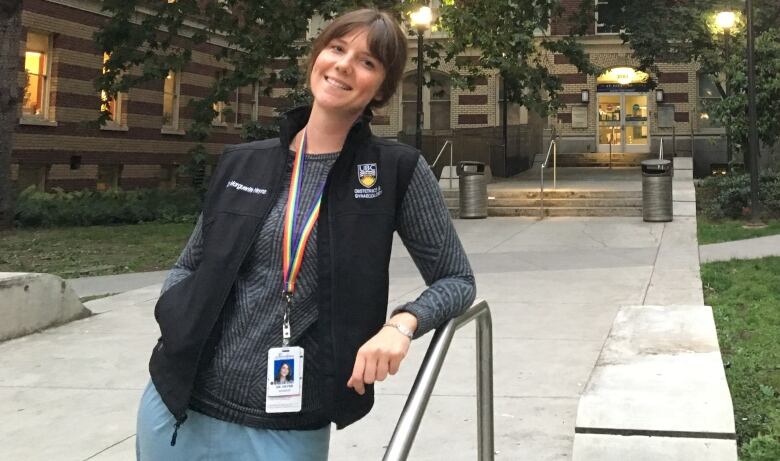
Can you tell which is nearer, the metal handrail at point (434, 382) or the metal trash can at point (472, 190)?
the metal handrail at point (434, 382)

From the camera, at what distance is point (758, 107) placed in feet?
56.9

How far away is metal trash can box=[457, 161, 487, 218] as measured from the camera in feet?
58.0

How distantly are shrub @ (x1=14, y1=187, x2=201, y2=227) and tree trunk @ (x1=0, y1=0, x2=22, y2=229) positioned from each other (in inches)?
40.2

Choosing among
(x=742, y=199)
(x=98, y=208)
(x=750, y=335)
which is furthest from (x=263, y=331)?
(x=98, y=208)

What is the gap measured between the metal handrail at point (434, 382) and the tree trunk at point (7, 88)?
50.6ft

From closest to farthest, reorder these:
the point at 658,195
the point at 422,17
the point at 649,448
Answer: the point at 649,448 → the point at 658,195 → the point at 422,17

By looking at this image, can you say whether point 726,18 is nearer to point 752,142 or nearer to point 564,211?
point 752,142

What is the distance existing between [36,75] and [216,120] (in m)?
8.19

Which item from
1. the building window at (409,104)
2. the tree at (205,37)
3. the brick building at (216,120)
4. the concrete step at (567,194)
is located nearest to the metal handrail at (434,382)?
the brick building at (216,120)

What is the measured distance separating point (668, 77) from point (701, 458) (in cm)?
3192

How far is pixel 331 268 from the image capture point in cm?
174

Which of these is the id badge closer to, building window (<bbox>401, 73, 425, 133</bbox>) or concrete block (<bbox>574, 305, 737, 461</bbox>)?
concrete block (<bbox>574, 305, 737, 461</bbox>)

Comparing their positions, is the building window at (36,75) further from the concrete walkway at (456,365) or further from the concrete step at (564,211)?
the concrete walkway at (456,365)

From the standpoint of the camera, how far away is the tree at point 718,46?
17.3 meters
